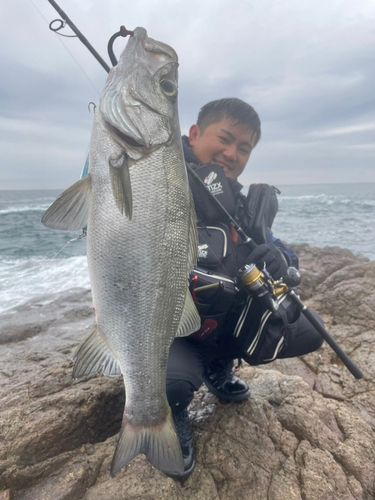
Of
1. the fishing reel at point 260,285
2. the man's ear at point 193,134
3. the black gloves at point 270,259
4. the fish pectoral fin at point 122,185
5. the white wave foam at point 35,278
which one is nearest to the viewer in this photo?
the fish pectoral fin at point 122,185

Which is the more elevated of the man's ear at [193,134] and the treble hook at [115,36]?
the treble hook at [115,36]

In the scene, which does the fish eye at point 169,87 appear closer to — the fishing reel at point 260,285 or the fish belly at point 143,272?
the fish belly at point 143,272

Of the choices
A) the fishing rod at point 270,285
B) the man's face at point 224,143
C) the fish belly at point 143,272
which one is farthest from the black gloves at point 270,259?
the fish belly at point 143,272

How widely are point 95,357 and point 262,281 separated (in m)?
1.28

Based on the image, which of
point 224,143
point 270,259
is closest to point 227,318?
point 270,259

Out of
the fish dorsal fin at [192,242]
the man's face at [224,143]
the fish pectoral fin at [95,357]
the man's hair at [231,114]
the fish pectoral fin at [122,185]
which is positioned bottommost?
the fish pectoral fin at [95,357]

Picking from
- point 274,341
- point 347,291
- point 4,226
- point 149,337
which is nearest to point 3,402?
point 149,337

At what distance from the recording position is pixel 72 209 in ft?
5.68

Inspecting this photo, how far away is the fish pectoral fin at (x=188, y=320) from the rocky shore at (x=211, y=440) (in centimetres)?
99

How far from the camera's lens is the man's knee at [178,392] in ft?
7.11

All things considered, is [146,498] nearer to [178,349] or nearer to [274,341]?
[178,349]

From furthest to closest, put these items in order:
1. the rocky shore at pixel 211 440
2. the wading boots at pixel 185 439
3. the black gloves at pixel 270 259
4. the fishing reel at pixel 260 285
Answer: the black gloves at pixel 270 259
the fishing reel at pixel 260 285
the wading boots at pixel 185 439
the rocky shore at pixel 211 440

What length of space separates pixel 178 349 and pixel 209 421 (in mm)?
698

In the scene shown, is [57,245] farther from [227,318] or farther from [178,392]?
[178,392]
